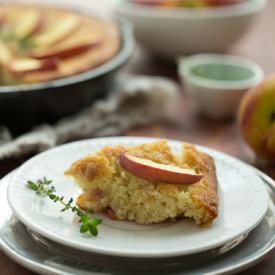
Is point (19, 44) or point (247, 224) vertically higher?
point (247, 224)

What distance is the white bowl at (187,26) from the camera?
6.37 ft

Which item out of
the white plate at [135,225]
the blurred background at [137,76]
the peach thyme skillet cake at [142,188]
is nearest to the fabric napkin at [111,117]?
the blurred background at [137,76]

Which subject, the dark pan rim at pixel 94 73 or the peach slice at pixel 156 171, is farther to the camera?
the dark pan rim at pixel 94 73

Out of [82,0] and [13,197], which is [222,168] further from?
[82,0]

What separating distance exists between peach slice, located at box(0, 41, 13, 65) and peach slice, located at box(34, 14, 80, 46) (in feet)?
0.27

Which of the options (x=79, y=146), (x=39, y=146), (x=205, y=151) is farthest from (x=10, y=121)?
(x=205, y=151)

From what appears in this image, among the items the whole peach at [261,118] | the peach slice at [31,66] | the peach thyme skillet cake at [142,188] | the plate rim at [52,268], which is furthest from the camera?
the peach slice at [31,66]

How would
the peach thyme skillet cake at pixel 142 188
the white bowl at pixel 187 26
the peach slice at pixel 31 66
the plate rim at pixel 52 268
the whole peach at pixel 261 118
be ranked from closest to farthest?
1. the plate rim at pixel 52 268
2. the peach thyme skillet cake at pixel 142 188
3. the whole peach at pixel 261 118
4. the peach slice at pixel 31 66
5. the white bowl at pixel 187 26

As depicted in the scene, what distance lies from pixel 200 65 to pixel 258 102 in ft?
1.29

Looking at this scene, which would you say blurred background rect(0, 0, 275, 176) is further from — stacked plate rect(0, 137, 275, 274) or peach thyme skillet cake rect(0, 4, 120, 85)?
stacked plate rect(0, 137, 275, 274)

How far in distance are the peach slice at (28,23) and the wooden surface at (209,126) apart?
27 cm

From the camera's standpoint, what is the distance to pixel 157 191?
1.08 m

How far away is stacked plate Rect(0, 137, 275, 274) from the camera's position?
980 mm

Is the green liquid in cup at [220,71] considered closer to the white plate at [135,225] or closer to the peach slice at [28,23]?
the peach slice at [28,23]
